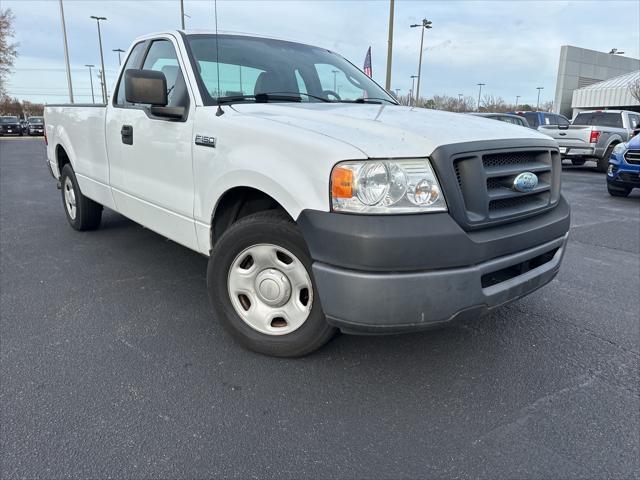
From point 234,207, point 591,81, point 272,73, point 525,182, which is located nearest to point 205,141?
point 234,207

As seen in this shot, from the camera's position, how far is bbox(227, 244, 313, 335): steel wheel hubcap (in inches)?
99.1

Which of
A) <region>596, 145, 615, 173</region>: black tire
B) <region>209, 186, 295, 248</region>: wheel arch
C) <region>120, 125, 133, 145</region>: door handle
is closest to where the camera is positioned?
<region>209, 186, 295, 248</region>: wheel arch

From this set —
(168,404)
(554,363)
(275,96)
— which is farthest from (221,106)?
(554,363)

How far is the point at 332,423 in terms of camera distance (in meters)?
2.20

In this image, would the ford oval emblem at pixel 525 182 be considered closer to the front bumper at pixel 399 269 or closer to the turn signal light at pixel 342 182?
the front bumper at pixel 399 269

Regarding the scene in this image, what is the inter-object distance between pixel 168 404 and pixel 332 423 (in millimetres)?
792

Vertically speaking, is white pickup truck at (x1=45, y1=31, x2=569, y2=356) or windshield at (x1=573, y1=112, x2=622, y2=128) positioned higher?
windshield at (x1=573, y1=112, x2=622, y2=128)

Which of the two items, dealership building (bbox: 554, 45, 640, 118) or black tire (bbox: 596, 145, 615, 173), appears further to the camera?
dealership building (bbox: 554, 45, 640, 118)

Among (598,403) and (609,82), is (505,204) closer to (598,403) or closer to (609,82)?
(598,403)

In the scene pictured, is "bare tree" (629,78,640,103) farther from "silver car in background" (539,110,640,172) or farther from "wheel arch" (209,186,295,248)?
"wheel arch" (209,186,295,248)

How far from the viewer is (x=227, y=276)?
9.00ft

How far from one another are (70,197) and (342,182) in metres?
4.47

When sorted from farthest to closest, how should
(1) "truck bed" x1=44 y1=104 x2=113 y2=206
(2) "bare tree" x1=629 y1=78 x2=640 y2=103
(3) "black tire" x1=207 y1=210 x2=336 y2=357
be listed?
1. (2) "bare tree" x1=629 y1=78 x2=640 y2=103
2. (1) "truck bed" x1=44 y1=104 x2=113 y2=206
3. (3) "black tire" x1=207 y1=210 x2=336 y2=357

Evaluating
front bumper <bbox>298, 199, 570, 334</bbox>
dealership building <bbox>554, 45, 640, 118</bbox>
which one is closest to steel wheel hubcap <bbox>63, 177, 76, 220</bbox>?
front bumper <bbox>298, 199, 570, 334</bbox>
